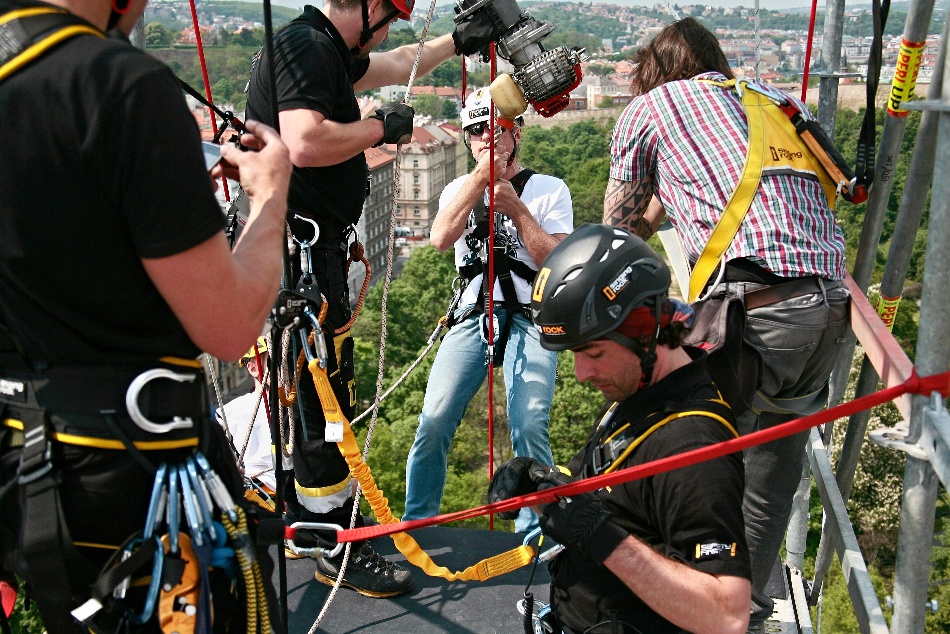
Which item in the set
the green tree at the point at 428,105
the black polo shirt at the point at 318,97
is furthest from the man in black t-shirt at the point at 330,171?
the green tree at the point at 428,105

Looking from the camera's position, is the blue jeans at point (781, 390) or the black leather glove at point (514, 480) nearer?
the black leather glove at point (514, 480)

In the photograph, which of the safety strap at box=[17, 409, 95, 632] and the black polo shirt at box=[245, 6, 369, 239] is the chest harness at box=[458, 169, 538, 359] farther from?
the safety strap at box=[17, 409, 95, 632]

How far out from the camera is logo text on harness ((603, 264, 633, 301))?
2564mm

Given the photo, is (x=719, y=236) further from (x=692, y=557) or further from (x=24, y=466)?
(x=24, y=466)

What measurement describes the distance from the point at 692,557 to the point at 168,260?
1439mm

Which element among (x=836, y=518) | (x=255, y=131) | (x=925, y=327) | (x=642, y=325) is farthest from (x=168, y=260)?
(x=836, y=518)

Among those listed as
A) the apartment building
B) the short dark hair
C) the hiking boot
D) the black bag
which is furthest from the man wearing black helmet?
the apartment building

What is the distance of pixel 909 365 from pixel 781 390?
2.77 ft

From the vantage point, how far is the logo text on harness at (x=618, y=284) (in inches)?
101

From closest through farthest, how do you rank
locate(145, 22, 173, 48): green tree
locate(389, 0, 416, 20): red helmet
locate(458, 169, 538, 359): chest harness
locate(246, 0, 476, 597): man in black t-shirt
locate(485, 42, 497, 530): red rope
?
locate(246, 0, 476, 597): man in black t-shirt → locate(389, 0, 416, 20): red helmet → locate(485, 42, 497, 530): red rope → locate(458, 169, 538, 359): chest harness → locate(145, 22, 173, 48): green tree

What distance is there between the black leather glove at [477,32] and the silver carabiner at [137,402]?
2450mm

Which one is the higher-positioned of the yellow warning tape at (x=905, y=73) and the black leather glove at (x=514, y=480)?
the yellow warning tape at (x=905, y=73)

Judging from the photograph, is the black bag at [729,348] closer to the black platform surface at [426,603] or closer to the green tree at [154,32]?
the black platform surface at [426,603]

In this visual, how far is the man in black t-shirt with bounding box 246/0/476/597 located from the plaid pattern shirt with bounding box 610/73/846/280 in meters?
1.01
